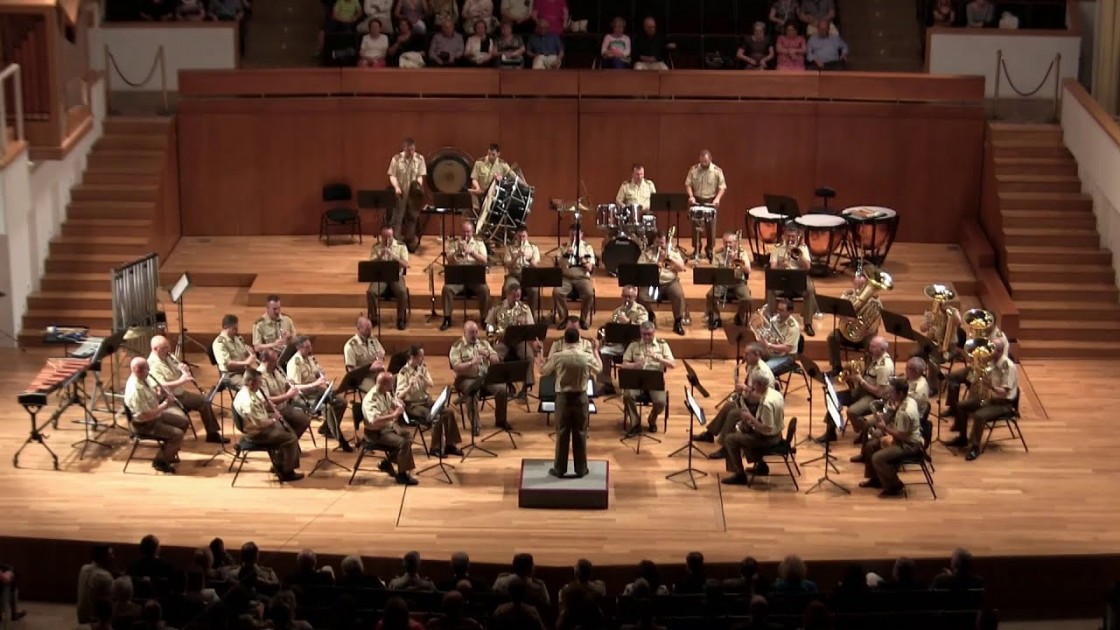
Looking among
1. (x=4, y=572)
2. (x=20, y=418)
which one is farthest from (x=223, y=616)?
(x=20, y=418)

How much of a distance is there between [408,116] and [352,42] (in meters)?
1.22

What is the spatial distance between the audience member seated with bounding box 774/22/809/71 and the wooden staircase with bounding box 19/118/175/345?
7033mm

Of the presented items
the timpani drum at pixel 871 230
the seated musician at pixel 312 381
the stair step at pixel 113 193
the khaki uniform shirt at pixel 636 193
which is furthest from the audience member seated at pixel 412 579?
the stair step at pixel 113 193

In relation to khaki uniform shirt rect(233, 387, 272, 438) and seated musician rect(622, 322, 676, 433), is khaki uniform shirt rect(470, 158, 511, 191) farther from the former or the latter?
khaki uniform shirt rect(233, 387, 272, 438)

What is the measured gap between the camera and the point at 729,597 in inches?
433

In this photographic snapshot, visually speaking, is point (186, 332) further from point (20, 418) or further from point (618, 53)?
point (618, 53)

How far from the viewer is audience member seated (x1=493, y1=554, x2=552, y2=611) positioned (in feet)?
36.4

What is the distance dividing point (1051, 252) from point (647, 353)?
557 centimetres

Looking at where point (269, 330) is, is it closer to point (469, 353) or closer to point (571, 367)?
point (469, 353)

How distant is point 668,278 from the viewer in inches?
680

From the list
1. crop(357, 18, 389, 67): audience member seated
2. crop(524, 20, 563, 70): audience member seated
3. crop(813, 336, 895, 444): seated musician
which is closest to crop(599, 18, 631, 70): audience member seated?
crop(524, 20, 563, 70): audience member seated

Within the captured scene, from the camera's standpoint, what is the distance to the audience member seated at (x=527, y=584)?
36.4ft

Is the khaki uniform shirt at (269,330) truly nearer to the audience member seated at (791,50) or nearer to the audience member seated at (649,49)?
the audience member seated at (649,49)

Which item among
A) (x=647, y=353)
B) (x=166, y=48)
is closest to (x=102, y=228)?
(x=166, y=48)
